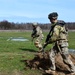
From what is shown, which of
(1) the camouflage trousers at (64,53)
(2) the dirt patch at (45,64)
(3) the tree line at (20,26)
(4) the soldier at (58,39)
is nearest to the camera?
(4) the soldier at (58,39)

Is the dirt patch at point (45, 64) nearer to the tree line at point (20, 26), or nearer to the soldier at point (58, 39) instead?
the soldier at point (58, 39)

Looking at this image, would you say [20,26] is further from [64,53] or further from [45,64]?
[64,53]

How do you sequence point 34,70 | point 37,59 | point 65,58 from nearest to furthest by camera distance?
1. point 65,58
2. point 34,70
3. point 37,59

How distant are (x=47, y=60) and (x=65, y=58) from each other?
162 centimetres

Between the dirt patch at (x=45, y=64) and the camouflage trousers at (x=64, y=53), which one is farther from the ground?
the camouflage trousers at (x=64, y=53)

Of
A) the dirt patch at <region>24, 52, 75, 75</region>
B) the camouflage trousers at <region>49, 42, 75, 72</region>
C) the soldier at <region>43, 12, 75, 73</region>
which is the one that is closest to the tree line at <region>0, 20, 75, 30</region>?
the dirt patch at <region>24, 52, 75, 75</region>

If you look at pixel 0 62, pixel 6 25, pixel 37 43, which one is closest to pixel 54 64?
pixel 0 62

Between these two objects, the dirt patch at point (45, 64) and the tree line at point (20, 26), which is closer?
the dirt patch at point (45, 64)

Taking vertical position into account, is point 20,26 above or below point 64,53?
below

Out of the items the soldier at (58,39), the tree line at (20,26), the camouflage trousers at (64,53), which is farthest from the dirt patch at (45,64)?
the tree line at (20,26)

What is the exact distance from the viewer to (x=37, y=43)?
22.0 m

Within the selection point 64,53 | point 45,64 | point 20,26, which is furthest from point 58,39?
point 20,26

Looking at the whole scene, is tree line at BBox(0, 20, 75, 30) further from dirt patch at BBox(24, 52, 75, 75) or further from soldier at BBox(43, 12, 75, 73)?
soldier at BBox(43, 12, 75, 73)

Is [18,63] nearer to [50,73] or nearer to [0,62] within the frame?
[0,62]
